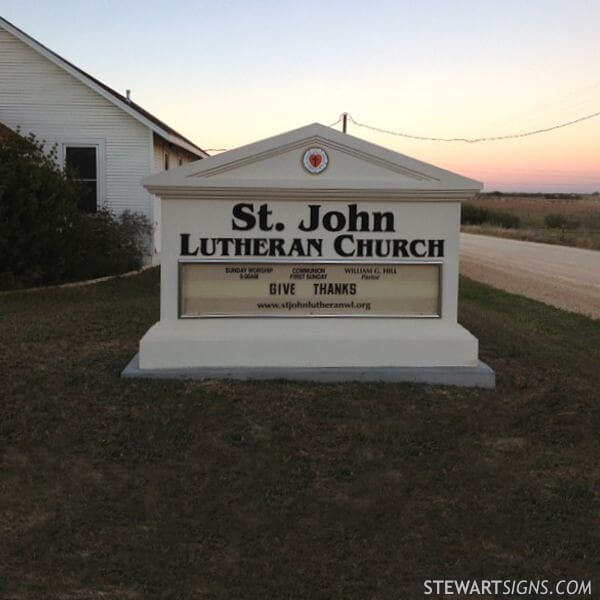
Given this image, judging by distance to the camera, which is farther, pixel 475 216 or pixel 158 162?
pixel 475 216

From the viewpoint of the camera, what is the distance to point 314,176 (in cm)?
649

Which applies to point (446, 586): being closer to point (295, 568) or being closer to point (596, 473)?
point (295, 568)

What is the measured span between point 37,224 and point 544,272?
47.1 feet

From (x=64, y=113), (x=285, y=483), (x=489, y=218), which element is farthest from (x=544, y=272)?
(x=489, y=218)

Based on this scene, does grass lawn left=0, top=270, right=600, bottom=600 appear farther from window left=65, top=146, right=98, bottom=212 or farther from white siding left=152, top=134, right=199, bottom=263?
white siding left=152, top=134, right=199, bottom=263

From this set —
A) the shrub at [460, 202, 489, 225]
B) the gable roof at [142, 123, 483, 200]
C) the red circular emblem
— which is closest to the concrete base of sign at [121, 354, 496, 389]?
the gable roof at [142, 123, 483, 200]

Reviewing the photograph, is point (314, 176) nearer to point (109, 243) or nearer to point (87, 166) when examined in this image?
point (109, 243)

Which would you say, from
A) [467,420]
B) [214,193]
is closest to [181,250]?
[214,193]

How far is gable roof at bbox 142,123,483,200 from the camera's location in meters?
6.34

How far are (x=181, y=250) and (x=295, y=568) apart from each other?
353cm

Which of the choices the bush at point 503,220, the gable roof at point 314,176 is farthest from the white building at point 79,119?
the bush at point 503,220

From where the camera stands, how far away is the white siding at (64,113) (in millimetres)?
16766

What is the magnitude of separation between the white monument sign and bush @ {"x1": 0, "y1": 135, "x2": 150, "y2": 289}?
6726 mm

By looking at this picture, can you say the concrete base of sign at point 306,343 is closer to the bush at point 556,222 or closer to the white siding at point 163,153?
the white siding at point 163,153
